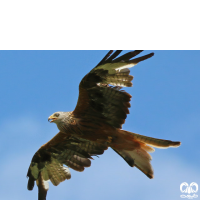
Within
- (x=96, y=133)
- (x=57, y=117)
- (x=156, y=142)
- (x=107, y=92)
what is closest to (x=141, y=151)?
(x=156, y=142)

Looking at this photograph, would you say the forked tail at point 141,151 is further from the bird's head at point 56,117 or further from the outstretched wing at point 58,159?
the bird's head at point 56,117

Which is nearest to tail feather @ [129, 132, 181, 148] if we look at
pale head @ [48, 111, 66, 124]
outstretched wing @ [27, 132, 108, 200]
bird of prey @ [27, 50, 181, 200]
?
bird of prey @ [27, 50, 181, 200]

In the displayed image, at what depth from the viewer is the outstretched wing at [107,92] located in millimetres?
8047

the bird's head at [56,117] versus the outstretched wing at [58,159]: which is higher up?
the bird's head at [56,117]

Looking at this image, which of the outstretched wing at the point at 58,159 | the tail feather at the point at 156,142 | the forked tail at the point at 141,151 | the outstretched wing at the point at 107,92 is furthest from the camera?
the outstretched wing at the point at 58,159

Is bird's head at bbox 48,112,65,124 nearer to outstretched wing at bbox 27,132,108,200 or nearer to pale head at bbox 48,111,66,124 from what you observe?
pale head at bbox 48,111,66,124

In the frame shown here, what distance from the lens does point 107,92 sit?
8.57m

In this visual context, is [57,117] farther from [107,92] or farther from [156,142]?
[156,142]

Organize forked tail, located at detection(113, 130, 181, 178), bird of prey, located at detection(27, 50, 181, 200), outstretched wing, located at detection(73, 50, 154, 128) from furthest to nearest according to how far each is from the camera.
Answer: forked tail, located at detection(113, 130, 181, 178), bird of prey, located at detection(27, 50, 181, 200), outstretched wing, located at detection(73, 50, 154, 128)

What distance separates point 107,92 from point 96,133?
1.31 metres

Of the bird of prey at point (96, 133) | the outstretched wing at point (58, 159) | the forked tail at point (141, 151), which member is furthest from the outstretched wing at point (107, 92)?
the outstretched wing at point (58, 159)

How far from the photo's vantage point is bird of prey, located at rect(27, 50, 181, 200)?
27.3ft
